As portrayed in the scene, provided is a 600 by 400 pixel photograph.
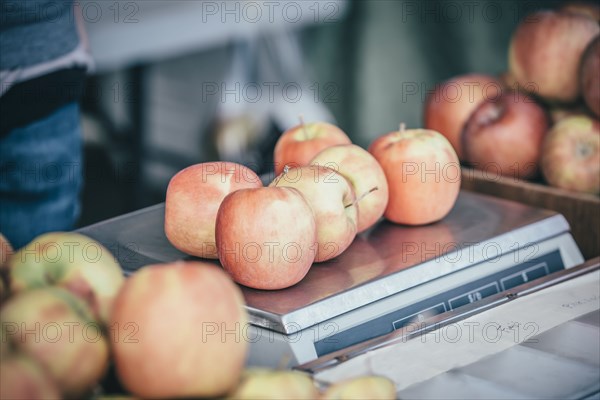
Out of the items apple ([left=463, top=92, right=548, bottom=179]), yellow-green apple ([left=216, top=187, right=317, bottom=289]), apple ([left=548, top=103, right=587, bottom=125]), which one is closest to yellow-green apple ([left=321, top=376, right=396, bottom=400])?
yellow-green apple ([left=216, top=187, right=317, bottom=289])

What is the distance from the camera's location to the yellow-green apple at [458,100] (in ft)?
5.54

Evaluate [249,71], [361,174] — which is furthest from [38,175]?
[249,71]

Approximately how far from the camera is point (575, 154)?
1.50 metres

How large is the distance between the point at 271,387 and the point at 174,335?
0.10 meters

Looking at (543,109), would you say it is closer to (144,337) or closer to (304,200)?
(304,200)

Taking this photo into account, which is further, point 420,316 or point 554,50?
point 554,50

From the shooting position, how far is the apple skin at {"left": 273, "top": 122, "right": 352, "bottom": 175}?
4.25 feet

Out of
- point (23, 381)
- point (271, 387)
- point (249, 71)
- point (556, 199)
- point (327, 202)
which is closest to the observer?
point (23, 381)

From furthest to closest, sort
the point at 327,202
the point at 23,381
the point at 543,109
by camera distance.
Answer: the point at 543,109
the point at 327,202
the point at 23,381

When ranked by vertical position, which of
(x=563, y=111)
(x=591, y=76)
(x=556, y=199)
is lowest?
(x=556, y=199)

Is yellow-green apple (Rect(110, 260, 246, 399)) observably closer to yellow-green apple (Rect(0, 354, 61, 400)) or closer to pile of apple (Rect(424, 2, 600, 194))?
yellow-green apple (Rect(0, 354, 61, 400))

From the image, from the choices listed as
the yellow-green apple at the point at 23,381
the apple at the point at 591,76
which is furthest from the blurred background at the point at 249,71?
the yellow-green apple at the point at 23,381

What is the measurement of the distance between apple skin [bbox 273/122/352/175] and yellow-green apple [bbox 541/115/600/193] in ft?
1.49

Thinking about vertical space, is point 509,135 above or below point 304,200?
below
